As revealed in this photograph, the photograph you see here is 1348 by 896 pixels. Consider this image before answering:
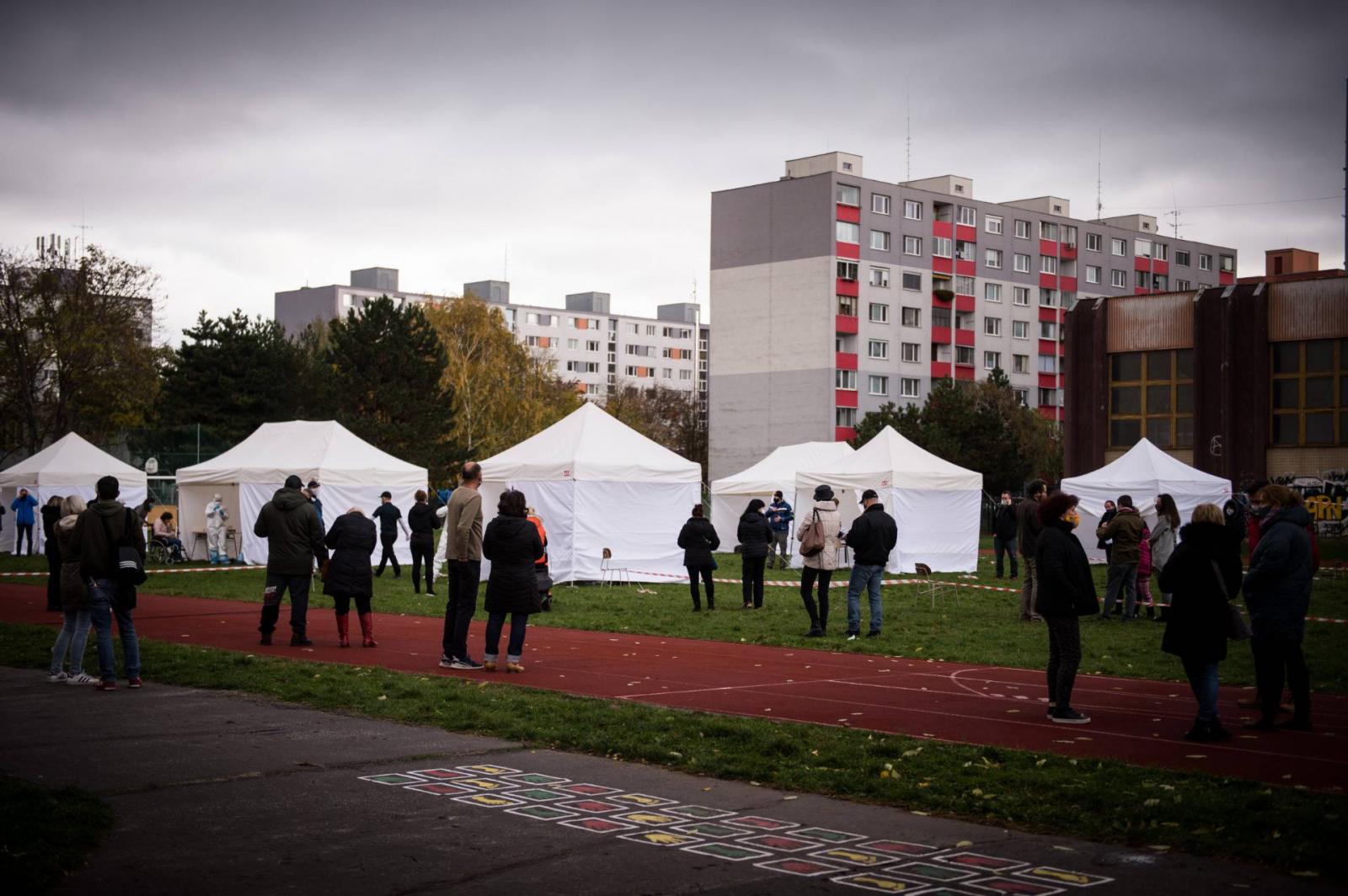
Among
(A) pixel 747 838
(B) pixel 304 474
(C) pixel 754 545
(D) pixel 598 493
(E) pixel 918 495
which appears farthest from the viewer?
(B) pixel 304 474

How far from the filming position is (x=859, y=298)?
268 feet

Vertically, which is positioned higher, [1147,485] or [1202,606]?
[1147,485]

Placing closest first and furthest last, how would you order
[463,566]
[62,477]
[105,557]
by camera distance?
[105,557]
[463,566]
[62,477]

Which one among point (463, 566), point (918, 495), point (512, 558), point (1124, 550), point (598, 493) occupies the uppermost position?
point (918, 495)

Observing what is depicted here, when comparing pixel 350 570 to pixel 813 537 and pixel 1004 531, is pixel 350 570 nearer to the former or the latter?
pixel 813 537

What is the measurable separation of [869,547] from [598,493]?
470 inches

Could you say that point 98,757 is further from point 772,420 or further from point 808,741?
point 772,420

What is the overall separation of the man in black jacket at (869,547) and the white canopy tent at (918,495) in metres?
14.6

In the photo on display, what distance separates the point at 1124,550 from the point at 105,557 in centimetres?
1395

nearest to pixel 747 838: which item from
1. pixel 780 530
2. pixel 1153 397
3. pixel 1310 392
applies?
pixel 780 530

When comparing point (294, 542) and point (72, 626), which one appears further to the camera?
point (294, 542)

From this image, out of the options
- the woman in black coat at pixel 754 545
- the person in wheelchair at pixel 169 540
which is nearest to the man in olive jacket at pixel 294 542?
the woman in black coat at pixel 754 545

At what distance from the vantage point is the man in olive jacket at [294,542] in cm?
1547

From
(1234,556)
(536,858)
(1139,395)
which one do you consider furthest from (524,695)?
(1139,395)
